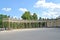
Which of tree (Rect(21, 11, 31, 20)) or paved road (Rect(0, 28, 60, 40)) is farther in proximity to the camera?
tree (Rect(21, 11, 31, 20))

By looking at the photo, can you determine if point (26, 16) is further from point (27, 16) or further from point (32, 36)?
point (32, 36)

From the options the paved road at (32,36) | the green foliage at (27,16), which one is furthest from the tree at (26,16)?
the paved road at (32,36)

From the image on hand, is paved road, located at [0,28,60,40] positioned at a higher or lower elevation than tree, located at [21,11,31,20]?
lower

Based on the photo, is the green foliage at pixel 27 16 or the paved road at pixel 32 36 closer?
the paved road at pixel 32 36

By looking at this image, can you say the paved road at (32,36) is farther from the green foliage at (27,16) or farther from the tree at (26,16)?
the green foliage at (27,16)

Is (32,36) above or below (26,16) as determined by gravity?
below

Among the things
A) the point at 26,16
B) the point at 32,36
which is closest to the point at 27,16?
the point at 26,16

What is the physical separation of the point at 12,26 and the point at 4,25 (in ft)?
9.21

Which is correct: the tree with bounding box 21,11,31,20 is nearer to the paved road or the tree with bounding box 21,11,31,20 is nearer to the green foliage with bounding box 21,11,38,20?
the green foliage with bounding box 21,11,38,20

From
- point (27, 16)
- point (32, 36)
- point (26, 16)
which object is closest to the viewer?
point (32, 36)

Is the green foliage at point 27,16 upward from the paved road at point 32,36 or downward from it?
Answer: upward

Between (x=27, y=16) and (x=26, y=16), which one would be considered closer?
(x=26, y=16)

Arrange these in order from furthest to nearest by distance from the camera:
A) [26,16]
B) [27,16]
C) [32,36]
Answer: [27,16] → [26,16] → [32,36]

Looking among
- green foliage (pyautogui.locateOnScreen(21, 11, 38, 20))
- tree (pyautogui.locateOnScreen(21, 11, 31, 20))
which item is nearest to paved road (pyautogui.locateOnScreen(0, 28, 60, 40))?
tree (pyautogui.locateOnScreen(21, 11, 31, 20))
